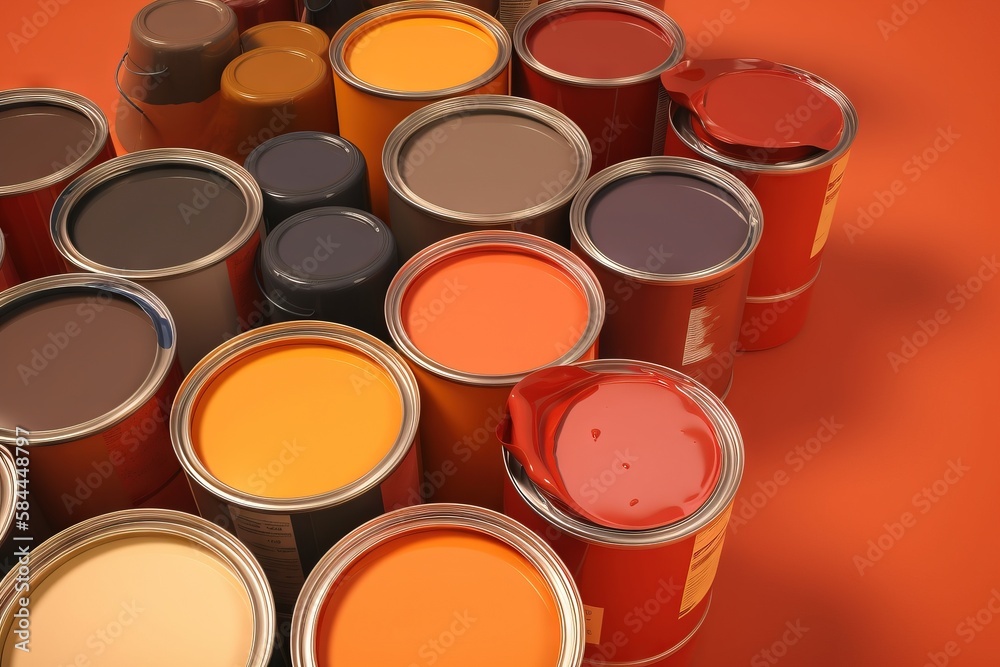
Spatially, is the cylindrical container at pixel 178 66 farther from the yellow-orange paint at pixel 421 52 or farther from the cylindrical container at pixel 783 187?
the cylindrical container at pixel 783 187

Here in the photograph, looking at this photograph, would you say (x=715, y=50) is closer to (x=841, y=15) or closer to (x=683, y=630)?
(x=841, y=15)

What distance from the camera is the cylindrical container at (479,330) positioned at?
1714mm

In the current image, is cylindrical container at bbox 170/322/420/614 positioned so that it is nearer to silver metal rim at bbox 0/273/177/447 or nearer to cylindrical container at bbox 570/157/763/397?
silver metal rim at bbox 0/273/177/447

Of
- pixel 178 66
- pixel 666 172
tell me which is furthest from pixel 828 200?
pixel 178 66

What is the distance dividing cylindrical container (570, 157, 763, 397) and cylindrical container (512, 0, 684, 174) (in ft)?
0.93

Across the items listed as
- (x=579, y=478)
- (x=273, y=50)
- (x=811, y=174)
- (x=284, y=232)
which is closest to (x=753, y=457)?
(x=811, y=174)

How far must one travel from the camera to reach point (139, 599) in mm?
1429

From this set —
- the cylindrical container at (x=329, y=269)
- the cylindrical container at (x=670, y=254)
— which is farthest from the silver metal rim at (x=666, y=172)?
the cylindrical container at (x=329, y=269)

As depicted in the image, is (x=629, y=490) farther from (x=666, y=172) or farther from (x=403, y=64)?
(x=403, y=64)

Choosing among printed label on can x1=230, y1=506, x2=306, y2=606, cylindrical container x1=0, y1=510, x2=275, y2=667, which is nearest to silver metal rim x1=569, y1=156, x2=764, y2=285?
printed label on can x1=230, y1=506, x2=306, y2=606

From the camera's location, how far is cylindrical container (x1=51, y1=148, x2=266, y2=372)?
1.88 m

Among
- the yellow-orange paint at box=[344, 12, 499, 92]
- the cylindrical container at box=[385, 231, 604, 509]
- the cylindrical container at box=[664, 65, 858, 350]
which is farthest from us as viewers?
the yellow-orange paint at box=[344, 12, 499, 92]

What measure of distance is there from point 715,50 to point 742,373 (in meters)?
1.47

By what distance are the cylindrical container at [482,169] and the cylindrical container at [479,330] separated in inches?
3.7
